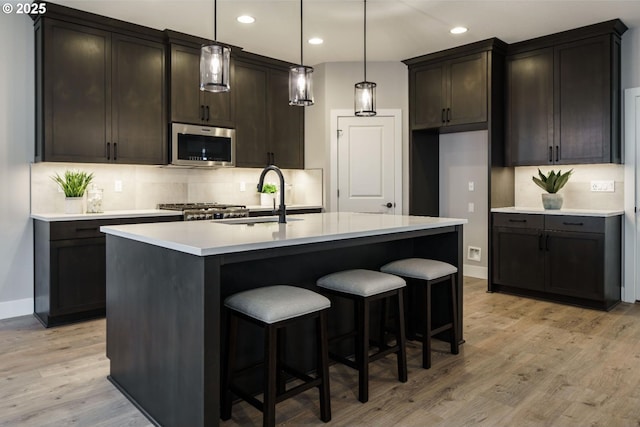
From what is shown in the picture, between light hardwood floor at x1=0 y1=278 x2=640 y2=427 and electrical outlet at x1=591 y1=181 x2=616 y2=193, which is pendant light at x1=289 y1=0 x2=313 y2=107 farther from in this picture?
electrical outlet at x1=591 y1=181 x2=616 y2=193

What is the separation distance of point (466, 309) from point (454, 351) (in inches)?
48.2

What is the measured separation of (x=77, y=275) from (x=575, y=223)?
173 inches

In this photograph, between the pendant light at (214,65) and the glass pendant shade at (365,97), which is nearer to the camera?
the pendant light at (214,65)

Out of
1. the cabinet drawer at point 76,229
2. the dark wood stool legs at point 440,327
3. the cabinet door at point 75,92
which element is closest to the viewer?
the dark wood stool legs at point 440,327

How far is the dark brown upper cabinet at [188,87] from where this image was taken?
458 centimetres

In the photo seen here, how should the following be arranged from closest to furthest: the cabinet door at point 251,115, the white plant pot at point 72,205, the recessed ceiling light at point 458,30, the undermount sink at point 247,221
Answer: the undermount sink at point 247,221 < the white plant pot at point 72,205 < the recessed ceiling light at point 458,30 < the cabinet door at point 251,115

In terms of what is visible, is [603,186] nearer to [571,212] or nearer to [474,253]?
[571,212]

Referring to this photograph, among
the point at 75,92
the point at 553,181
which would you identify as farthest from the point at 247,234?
the point at 553,181

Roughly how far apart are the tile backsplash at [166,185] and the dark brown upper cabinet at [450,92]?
4.80ft

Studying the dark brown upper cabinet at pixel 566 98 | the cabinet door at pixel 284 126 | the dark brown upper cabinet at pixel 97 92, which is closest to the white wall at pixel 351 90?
the cabinet door at pixel 284 126

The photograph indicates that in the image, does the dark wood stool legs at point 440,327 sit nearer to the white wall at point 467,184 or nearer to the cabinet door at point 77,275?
the white wall at point 467,184

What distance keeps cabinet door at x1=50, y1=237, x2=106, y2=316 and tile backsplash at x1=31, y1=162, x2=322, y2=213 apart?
2.16 ft

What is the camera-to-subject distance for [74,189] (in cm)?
400

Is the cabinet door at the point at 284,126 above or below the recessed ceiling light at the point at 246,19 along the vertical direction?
below
